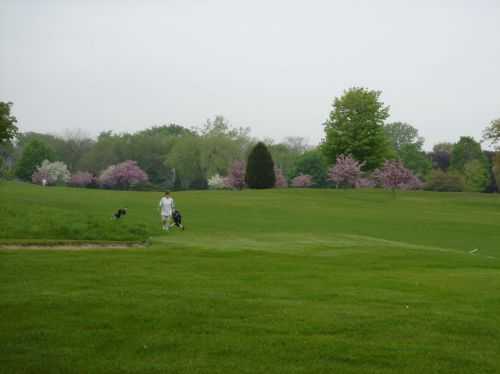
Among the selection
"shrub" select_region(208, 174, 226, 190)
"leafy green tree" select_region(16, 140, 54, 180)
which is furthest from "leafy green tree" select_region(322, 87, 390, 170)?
"leafy green tree" select_region(16, 140, 54, 180)

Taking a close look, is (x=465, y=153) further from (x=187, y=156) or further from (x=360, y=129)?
(x=187, y=156)

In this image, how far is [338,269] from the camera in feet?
57.9

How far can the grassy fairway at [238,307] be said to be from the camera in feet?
25.9

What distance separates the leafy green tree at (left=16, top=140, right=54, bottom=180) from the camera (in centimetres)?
10831

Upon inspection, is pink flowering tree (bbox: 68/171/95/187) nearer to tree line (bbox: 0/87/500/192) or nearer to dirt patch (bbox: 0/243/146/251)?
tree line (bbox: 0/87/500/192)

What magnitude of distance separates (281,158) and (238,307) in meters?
122

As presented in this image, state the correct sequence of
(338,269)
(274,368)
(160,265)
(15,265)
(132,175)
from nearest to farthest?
1. (274,368)
2. (15,265)
3. (160,265)
4. (338,269)
5. (132,175)

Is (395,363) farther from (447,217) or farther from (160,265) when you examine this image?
(447,217)

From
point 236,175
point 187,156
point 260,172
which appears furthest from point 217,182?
point 260,172

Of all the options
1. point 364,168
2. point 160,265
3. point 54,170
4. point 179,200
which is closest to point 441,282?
point 160,265

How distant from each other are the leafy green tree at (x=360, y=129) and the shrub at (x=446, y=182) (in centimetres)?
2824

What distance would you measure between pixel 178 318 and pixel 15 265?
708cm

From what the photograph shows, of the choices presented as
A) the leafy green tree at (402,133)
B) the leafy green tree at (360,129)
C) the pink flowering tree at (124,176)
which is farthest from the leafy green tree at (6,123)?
the leafy green tree at (402,133)

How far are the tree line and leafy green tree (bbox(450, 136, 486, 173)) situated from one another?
0.63 ft
